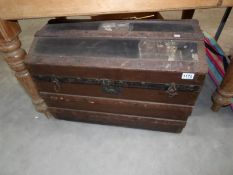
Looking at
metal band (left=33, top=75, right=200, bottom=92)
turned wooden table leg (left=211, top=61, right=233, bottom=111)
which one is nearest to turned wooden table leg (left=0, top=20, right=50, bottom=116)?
metal band (left=33, top=75, right=200, bottom=92)

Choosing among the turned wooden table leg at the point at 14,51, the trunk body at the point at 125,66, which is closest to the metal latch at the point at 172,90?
the trunk body at the point at 125,66

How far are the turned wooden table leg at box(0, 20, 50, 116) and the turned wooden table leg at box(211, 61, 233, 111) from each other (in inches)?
43.3

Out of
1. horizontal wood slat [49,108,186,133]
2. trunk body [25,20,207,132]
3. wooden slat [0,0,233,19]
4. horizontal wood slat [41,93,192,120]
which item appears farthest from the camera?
horizontal wood slat [49,108,186,133]

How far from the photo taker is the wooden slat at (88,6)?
0.77m

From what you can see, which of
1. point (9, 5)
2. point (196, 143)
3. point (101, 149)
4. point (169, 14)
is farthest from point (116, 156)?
point (169, 14)

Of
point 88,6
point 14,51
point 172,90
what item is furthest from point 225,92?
point 14,51

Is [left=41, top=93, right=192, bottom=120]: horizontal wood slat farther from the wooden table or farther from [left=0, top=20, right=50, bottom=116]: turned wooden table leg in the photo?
the wooden table

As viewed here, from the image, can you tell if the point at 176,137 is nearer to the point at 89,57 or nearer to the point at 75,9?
the point at 89,57

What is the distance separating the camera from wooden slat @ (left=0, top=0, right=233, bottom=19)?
77 cm

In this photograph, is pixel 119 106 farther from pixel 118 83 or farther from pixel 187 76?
pixel 187 76

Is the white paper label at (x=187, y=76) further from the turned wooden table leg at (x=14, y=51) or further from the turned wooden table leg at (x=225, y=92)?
the turned wooden table leg at (x=14, y=51)

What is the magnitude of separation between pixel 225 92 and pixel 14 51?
46.8 inches

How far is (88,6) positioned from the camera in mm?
796

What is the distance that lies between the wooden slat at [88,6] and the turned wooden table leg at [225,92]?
455 millimetres
